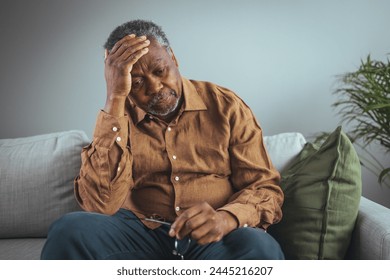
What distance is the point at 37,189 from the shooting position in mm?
1635

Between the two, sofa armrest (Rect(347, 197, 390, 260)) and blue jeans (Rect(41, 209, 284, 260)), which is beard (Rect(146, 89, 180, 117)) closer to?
blue jeans (Rect(41, 209, 284, 260))

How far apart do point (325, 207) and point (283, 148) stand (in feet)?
1.27

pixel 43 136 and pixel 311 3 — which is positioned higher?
pixel 311 3

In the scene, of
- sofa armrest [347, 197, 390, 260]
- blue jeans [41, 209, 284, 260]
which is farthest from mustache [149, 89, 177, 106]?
sofa armrest [347, 197, 390, 260]

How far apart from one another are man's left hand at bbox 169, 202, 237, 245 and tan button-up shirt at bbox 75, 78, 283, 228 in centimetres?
16

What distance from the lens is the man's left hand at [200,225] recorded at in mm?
1068

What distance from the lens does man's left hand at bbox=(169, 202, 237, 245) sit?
107cm

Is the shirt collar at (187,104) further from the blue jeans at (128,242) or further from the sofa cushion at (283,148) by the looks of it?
the sofa cushion at (283,148)

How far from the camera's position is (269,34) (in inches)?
67.4

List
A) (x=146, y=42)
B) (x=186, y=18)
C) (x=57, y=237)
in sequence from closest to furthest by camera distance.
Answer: (x=57, y=237), (x=146, y=42), (x=186, y=18)

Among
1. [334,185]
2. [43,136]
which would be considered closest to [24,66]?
[43,136]
